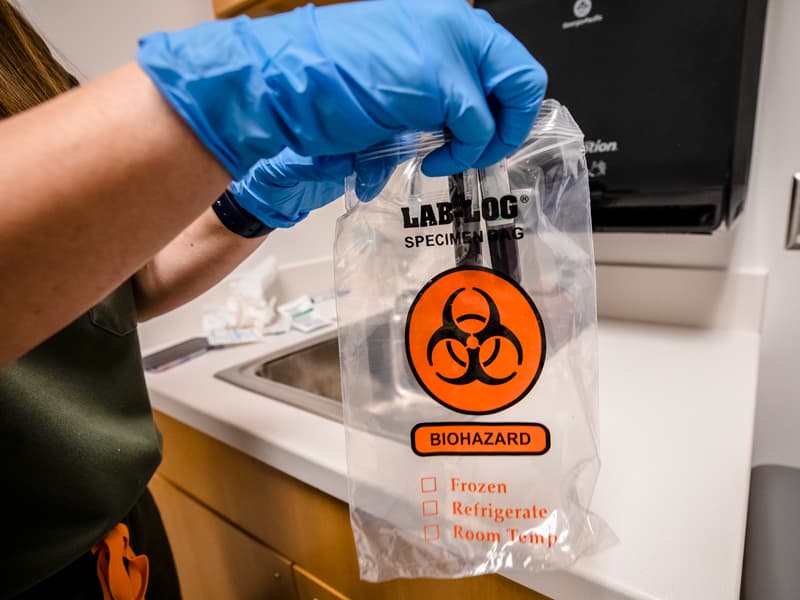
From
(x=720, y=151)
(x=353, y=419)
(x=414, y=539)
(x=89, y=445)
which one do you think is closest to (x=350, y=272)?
(x=353, y=419)

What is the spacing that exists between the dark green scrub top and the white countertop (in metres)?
0.17

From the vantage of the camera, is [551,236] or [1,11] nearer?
[551,236]

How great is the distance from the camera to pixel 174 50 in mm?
286

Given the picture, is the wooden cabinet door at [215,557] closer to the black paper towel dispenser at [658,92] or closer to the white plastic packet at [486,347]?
the white plastic packet at [486,347]

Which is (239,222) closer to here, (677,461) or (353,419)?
(353,419)

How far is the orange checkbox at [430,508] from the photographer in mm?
429

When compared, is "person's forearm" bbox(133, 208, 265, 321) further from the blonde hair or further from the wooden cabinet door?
the wooden cabinet door

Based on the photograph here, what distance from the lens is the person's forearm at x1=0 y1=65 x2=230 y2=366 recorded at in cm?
25

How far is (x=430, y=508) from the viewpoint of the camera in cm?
43

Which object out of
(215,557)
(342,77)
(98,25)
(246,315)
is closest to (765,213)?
(342,77)

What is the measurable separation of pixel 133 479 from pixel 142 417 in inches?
3.3

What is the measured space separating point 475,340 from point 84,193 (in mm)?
300

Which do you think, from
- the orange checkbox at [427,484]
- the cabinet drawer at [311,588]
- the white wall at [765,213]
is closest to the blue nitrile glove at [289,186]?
the orange checkbox at [427,484]

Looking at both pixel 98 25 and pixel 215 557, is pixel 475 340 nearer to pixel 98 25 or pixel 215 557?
pixel 215 557
